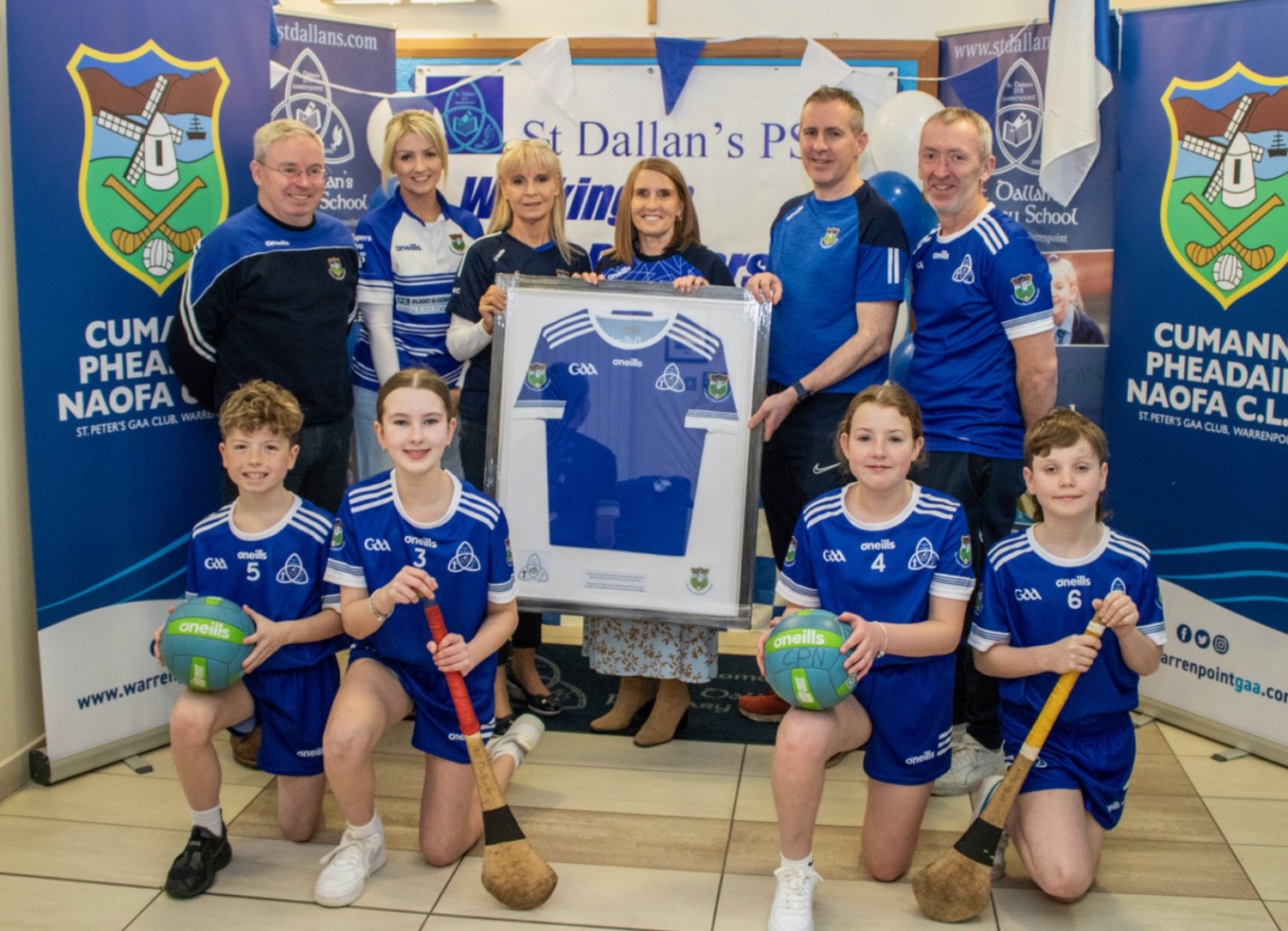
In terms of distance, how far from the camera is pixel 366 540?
295 centimetres

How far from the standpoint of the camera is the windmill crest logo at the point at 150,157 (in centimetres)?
338

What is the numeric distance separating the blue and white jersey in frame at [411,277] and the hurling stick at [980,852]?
82.3 inches

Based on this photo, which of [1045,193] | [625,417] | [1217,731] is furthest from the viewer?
[1045,193]

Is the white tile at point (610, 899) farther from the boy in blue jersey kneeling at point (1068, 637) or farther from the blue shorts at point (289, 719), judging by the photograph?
the boy in blue jersey kneeling at point (1068, 637)

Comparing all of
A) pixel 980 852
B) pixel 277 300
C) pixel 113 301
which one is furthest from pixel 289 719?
pixel 980 852

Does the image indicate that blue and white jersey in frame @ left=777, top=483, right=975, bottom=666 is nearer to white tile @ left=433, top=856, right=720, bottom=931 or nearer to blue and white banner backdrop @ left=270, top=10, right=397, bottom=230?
white tile @ left=433, top=856, right=720, bottom=931

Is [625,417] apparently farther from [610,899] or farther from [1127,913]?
[1127,913]

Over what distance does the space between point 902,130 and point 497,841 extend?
2897 mm

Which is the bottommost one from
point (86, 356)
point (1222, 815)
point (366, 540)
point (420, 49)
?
point (1222, 815)

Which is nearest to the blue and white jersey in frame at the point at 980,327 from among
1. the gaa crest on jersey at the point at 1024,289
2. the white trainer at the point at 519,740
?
the gaa crest on jersey at the point at 1024,289

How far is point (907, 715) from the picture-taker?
9.43ft

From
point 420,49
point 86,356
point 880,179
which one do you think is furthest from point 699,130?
point 86,356

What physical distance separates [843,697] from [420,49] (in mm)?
3565

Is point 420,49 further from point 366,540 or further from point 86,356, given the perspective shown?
point 366,540
